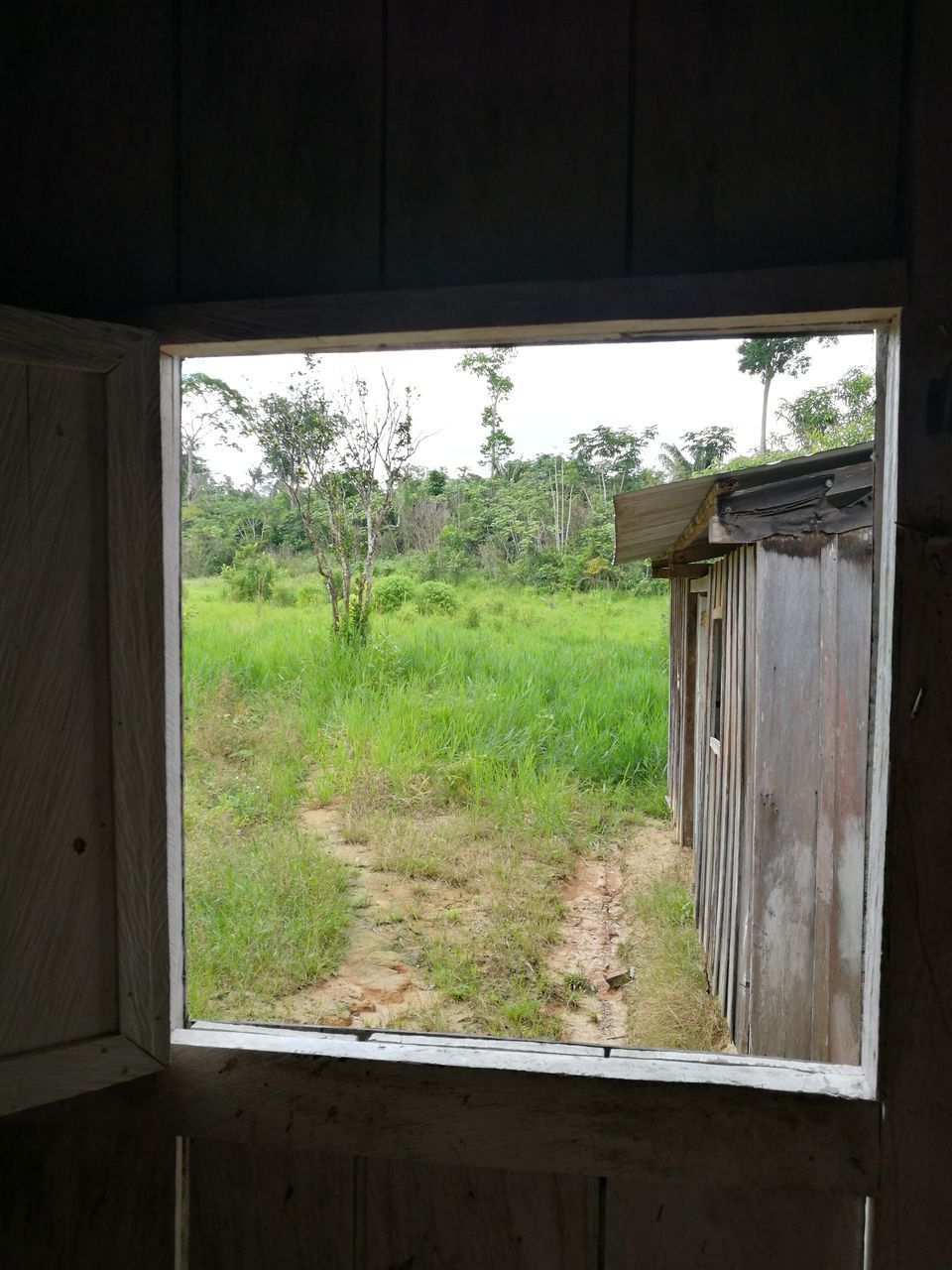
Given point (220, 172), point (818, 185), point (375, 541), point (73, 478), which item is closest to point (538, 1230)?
point (73, 478)

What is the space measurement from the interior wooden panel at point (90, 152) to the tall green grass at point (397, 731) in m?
4.23

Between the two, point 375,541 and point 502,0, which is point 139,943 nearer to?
point 502,0

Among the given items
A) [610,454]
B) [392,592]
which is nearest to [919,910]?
[392,592]

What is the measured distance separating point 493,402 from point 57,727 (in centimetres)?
878

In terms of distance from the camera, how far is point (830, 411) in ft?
32.2

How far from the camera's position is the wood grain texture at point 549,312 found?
85 centimetres

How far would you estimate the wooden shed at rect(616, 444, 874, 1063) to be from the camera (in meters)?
2.54

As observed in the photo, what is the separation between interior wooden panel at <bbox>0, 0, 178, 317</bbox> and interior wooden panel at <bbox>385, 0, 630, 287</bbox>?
309mm

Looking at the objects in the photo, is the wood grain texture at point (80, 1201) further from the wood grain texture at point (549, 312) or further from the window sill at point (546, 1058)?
the wood grain texture at point (549, 312)

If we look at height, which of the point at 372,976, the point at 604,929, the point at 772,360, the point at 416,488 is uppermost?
the point at 772,360

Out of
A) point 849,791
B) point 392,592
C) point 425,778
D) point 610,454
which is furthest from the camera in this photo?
point 610,454

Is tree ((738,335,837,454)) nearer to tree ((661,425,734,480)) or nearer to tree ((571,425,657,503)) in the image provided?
tree ((661,425,734,480))

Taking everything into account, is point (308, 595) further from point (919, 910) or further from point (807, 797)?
point (919, 910)

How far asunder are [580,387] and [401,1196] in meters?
8.33
